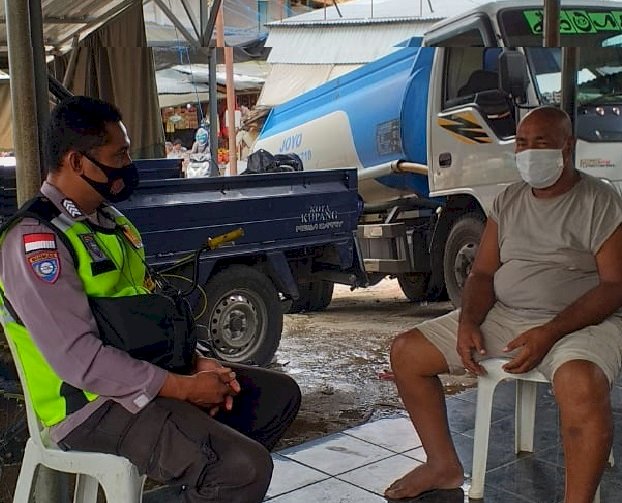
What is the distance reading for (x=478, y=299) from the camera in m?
2.92

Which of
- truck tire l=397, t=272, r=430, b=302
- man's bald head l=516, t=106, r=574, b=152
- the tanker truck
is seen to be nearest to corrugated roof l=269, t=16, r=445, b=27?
A: the tanker truck

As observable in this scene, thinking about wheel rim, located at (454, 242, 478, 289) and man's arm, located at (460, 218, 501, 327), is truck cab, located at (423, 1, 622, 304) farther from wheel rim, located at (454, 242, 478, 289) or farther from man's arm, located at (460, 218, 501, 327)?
man's arm, located at (460, 218, 501, 327)

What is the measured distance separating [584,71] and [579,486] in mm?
4028

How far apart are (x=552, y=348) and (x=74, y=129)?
5.32ft

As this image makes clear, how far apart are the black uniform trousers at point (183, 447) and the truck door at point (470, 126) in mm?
4220

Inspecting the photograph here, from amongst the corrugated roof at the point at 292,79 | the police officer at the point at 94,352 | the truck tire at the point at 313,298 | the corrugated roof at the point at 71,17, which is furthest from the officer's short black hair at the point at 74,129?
the corrugated roof at the point at 292,79

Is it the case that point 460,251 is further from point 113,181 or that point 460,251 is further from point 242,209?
point 113,181

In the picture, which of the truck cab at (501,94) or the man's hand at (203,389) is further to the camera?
the truck cab at (501,94)

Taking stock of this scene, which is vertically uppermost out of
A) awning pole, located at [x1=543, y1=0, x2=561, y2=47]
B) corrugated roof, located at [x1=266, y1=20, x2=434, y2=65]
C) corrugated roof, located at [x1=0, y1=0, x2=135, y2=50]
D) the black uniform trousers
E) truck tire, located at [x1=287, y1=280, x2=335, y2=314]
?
corrugated roof, located at [x1=266, y1=20, x2=434, y2=65]

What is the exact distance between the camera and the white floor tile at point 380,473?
3.02m

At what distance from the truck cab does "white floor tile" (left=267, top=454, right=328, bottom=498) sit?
3.08 meters

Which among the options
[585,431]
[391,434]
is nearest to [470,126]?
[391,434]

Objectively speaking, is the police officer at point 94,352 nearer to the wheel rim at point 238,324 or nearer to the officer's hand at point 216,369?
the officer's hand at point 216,369

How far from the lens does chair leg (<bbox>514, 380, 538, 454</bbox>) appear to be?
3.22 meters
